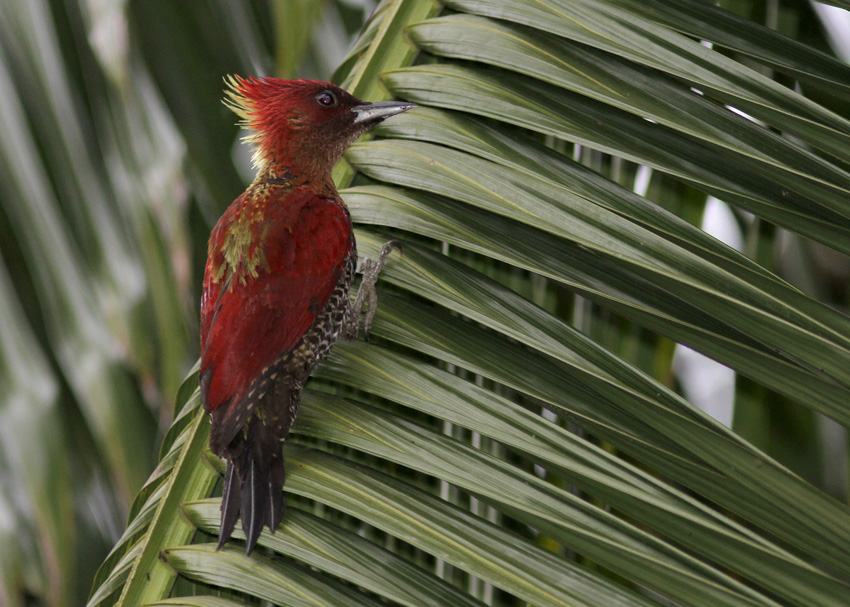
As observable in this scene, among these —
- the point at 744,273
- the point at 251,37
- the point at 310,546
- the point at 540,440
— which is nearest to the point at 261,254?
the point at 310,546

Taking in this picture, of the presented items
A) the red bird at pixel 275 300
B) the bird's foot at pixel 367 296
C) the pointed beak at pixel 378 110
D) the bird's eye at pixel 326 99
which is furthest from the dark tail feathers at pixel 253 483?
the bird's eye at pixel 326 99

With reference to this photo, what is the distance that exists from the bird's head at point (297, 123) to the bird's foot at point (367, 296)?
40 cm

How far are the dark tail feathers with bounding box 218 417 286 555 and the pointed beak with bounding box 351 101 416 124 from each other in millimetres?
677

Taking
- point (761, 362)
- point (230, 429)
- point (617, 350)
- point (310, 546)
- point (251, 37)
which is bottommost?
point (310, 546)

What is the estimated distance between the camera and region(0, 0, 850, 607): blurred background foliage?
3.41 feet

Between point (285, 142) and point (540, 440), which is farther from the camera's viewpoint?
point (285, 142)

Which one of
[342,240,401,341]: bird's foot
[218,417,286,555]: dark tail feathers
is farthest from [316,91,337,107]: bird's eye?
[218,417,286,555]: dark tail feathers

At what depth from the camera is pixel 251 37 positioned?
8.38 feet

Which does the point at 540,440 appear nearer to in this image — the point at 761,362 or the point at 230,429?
the point at 761,362

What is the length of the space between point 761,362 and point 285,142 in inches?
49.7

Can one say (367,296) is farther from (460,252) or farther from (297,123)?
(297,123)

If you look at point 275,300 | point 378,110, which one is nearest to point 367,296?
point 275,300

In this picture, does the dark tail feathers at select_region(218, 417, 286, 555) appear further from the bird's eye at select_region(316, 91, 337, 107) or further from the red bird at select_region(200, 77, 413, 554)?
the bird's eye at select_region(316, 91, 337, 107)

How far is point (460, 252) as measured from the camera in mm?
1456
